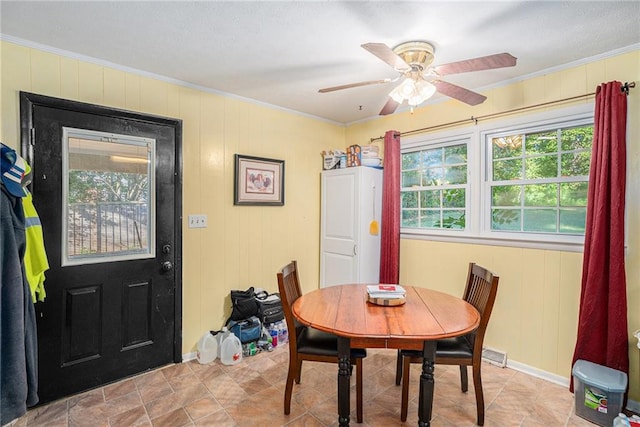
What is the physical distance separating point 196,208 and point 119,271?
2.45 feet

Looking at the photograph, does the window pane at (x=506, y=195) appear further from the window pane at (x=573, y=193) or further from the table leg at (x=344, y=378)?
the table leg at (x=344, y=378)

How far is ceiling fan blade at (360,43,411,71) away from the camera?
151cm

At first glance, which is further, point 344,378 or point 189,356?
point 189,356

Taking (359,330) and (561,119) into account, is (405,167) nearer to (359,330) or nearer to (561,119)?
(561,119)

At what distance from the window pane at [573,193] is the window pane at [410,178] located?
123 centimetres

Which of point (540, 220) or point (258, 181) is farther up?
point (258, 181)

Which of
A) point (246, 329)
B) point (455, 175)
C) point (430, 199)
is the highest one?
point (455, 175)

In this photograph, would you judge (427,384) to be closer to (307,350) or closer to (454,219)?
(307,350)

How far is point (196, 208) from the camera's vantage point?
2.77m

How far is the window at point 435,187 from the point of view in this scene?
2984 millimetres

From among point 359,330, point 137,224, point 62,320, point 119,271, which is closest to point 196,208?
point 137,224

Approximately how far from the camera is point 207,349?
2697mm

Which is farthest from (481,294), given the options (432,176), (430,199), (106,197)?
(106,197)

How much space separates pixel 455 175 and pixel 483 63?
152 cm
